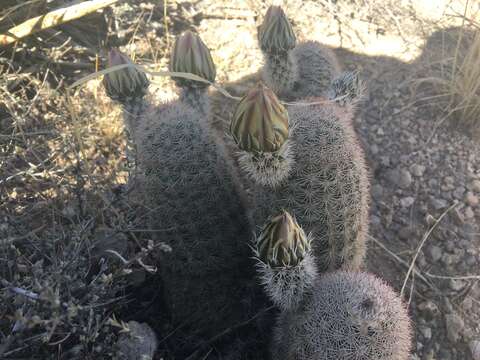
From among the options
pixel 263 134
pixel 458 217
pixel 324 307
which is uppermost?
pixel 263 134

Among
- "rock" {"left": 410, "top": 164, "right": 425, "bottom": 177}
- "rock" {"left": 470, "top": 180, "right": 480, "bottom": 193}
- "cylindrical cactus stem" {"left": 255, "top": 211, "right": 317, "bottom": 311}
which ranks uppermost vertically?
"cylindrical cactus stem" {"left": 255, "top": 211, "right": 317, "bottom": 311}

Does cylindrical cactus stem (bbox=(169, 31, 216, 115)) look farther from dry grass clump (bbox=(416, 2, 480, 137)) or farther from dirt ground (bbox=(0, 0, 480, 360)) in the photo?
dry grass clump (bbox=(416, 2, 480, 137))

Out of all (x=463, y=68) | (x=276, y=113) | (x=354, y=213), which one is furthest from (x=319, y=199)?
(x=463, y=68)

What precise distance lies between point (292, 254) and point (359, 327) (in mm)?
263

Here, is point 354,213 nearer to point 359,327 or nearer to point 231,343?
point 359,327

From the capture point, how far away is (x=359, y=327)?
51.1 inches

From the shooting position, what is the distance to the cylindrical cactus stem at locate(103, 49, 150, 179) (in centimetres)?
169

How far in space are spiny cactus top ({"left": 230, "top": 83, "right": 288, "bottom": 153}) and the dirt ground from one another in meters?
0.48

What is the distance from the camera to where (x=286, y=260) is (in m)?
1.33

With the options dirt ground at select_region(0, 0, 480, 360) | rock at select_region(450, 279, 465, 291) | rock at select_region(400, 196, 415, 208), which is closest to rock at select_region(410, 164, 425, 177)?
dirt ground at select_region(0, 0, 480, 360)

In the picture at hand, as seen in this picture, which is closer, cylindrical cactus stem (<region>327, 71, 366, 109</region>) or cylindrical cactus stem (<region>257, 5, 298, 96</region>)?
cylindrical cactus stem (<region>327, 71, 366, 109</region>)

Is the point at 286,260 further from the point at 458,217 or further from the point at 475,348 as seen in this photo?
the point at 458,217

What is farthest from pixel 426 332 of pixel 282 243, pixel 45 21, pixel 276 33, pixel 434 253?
pixel 45 21

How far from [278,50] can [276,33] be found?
8cm
